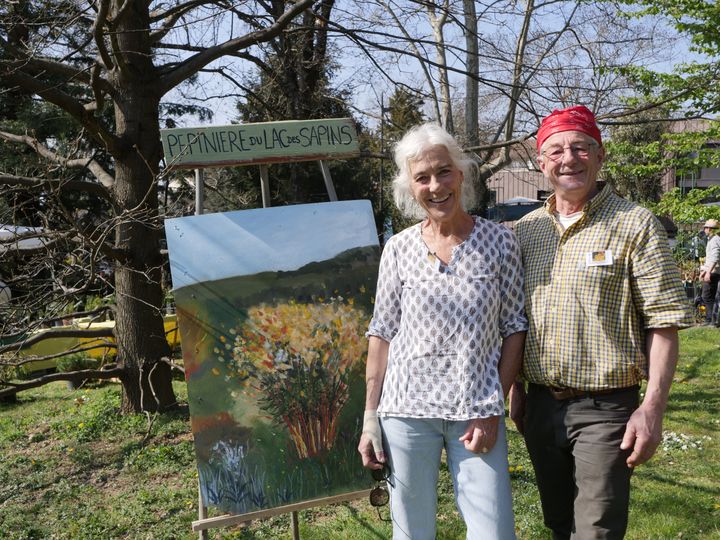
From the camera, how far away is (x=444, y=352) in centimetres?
194

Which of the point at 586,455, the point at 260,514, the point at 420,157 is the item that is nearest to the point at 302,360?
the point at 260,514

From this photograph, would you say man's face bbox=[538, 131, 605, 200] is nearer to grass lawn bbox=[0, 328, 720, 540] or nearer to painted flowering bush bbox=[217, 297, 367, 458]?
painted flowering bush bbox=[217, 297, 367, 458]

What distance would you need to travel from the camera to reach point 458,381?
1914mm

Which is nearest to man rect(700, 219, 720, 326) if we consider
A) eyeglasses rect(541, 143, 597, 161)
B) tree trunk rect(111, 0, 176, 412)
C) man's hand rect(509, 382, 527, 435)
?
tree trunk rect(111, 0, 176, 412)

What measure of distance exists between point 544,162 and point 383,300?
0.67m

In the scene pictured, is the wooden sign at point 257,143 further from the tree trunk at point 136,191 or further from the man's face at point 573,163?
the tree trunk at point 136,191

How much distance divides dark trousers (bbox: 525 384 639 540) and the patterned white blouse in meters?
0.26

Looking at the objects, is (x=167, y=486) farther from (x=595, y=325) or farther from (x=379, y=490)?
(x=595, y=325)

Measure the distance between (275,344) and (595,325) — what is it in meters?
1.34

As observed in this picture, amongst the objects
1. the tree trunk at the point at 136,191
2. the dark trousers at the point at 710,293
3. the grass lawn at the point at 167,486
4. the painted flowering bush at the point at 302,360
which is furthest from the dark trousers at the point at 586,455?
the dark trousers at the point at 710,293

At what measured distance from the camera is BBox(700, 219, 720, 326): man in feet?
31.7

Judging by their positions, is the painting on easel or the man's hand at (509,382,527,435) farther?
the painting on easel

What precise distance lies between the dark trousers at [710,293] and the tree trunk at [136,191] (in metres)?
8.24

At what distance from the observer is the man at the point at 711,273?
31.7ft
